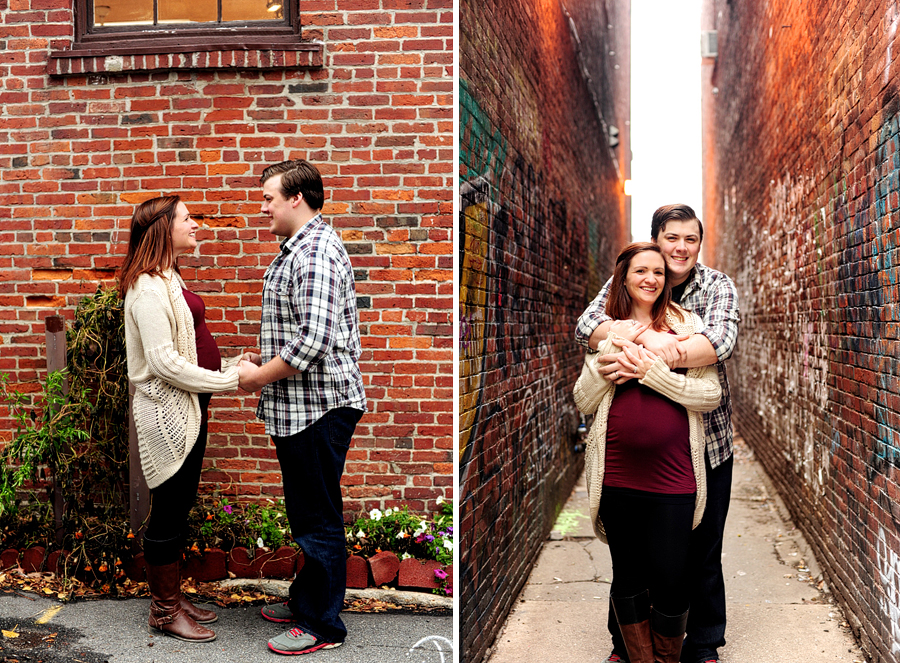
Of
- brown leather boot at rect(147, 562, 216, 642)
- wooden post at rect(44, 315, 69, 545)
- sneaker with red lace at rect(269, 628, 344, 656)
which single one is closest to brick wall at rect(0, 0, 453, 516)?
wooden post at rect(44, 315, 69, 545)

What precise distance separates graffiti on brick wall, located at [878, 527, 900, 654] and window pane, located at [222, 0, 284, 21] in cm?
391

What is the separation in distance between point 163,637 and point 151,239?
5.84 feet

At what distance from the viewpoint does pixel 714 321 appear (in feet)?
9.74

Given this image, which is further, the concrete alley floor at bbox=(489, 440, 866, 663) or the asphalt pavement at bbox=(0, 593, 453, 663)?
the concrete alley floor at bbox=(489, 440, 866, 663)

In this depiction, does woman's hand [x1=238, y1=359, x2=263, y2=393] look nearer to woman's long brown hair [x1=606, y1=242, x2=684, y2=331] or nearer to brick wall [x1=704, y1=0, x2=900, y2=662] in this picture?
woman's long brown hair [x1=606, y1=242, x2=684, y2=331]

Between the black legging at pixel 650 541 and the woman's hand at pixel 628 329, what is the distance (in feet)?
1.84

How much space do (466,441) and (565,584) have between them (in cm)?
162

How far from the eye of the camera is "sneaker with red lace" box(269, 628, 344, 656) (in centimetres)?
327

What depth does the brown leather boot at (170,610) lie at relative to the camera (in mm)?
3430

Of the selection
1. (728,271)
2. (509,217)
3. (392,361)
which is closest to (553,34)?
(509,217)

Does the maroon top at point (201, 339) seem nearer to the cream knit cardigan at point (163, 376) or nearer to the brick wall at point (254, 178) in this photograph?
the cream knit cardigan at point (163, 376)

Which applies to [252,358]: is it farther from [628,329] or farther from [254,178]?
Answer: [628,329]

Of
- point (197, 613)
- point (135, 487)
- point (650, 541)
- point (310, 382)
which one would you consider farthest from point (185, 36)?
point (650, 541)

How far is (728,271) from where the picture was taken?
1184 centimetres
